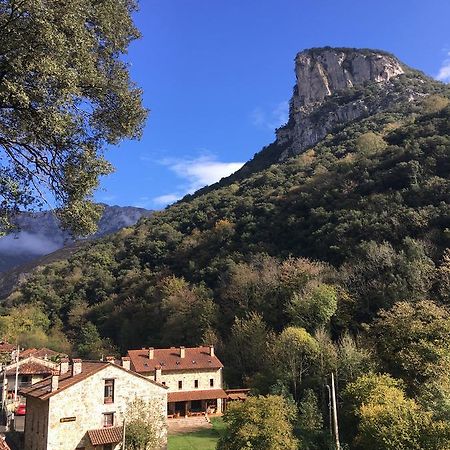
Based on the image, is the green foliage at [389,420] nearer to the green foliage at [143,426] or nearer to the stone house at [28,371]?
the green foliage at [143,426]

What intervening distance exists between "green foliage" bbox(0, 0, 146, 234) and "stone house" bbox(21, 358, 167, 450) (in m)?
21.3

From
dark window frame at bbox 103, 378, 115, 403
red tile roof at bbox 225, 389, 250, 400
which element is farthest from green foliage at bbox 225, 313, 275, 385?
dark window frame at bbox 103, 378, 115, 403

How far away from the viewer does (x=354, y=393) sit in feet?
93.2

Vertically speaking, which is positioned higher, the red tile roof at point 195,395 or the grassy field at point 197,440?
the red tile roof at point 195,395

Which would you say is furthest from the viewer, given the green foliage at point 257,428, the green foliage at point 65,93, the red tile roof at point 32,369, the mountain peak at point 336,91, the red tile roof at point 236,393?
the mountain peak at point 336,91

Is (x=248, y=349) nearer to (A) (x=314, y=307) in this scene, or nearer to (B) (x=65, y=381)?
(A) (x=314, y=307)

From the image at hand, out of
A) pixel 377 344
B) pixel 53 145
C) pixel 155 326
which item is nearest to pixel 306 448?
pixel 377 344

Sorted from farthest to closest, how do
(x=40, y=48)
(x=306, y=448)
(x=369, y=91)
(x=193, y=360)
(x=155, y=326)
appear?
(x=369, y=91) → (x=155, y=326) → (x=193, y=360) → (x=306, y=448) → (x=40, y=48)

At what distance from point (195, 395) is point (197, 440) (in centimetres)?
1026

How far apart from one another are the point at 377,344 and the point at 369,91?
4131 inches

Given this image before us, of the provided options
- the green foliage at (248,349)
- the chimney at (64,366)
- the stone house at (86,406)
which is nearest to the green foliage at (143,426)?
the stone house at (86,406)

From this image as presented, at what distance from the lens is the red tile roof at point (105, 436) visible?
2831 cm

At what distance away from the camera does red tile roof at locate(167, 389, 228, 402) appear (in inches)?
1689

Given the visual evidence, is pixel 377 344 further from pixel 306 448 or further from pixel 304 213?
pixel 304 213
